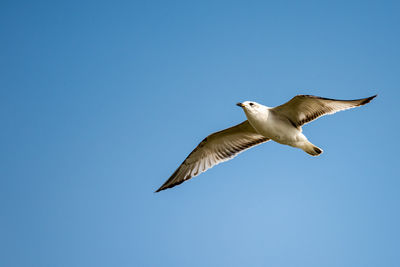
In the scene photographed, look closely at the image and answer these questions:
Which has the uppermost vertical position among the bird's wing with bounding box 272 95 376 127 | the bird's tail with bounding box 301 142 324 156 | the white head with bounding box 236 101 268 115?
the white head with bounding box 236 101 268 115

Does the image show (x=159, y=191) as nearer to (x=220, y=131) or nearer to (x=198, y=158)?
(x=198, y=158)

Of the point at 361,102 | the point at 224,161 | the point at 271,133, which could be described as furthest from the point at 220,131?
the point at 361,102

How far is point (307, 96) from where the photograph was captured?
8438 mm

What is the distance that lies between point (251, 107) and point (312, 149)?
1583 mm

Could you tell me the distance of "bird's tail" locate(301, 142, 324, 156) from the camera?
9.04 m

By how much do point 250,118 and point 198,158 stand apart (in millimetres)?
2095

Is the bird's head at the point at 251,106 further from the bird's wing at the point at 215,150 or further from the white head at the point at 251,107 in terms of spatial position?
the bird's wing at the point at 215,150

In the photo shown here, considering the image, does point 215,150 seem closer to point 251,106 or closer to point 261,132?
point 261,132

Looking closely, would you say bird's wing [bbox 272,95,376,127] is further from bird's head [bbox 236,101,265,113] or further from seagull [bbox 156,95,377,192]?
bird's head [bbox 236,101,265,113]

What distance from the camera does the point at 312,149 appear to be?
9094mm

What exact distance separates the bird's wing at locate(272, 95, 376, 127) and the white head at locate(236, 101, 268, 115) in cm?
34

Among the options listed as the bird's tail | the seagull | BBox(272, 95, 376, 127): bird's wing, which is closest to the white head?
the seagull

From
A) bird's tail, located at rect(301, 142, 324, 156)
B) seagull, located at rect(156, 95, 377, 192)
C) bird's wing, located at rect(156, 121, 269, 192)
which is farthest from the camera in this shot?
bird's wing, located at rect(156, 121, 269, 192)

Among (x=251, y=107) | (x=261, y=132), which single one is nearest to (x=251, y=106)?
(x=251, y=107)
